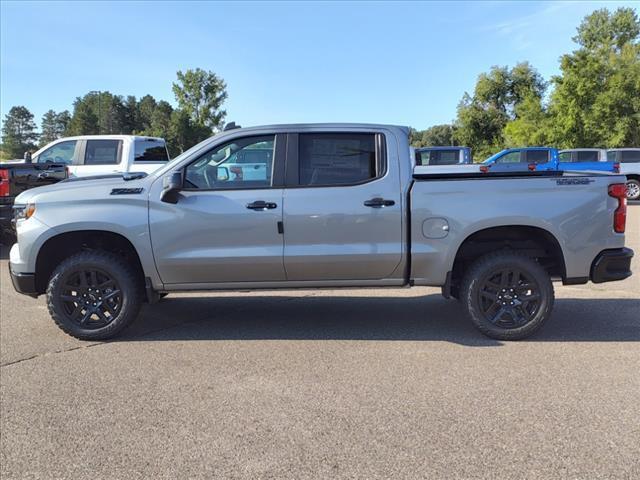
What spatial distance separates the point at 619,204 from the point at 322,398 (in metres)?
3.24

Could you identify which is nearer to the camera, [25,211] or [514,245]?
[25,211]

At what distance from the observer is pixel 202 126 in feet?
211

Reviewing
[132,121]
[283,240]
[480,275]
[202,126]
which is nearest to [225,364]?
[283,240]

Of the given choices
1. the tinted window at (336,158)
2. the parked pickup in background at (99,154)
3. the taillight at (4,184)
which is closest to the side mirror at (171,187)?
the tinted window at (336,158)

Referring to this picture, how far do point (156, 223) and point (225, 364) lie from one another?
1.44 m

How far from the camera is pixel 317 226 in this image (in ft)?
16.1

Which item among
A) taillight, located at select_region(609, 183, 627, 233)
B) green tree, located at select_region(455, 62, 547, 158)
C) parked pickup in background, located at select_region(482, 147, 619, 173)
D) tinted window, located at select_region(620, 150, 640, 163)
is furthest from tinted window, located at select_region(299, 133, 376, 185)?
green tree, located at select_region(455, 62, 547, 158)

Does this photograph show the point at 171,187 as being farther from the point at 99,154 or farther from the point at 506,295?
the point at 99,154

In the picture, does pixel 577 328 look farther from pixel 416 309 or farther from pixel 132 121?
pixel 132 121

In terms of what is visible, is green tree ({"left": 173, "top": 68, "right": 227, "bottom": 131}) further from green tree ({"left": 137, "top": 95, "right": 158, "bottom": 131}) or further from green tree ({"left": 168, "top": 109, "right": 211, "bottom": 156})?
green tree ({"left": 137, "top": 95, "right": 158, "bottom": 131})

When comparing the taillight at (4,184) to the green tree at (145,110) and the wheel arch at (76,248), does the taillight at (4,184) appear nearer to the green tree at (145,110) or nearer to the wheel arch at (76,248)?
the wheel arch at (76,248)

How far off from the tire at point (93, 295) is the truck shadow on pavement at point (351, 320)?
0.31 m

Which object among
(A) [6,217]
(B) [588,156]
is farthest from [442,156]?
(A) [6,217]

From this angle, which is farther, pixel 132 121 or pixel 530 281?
pixel 132 121
